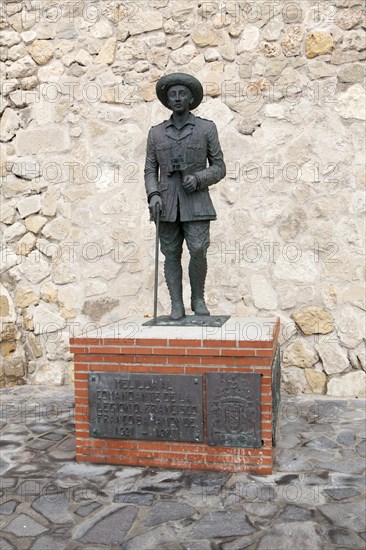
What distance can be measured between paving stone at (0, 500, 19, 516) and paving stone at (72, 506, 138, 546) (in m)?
0.41

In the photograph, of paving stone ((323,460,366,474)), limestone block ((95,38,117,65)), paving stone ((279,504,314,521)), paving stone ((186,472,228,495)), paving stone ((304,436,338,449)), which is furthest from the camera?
limestone block ((95,38,117,65))

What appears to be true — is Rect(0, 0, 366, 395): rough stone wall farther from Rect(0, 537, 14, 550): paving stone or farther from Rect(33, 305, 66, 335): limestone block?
Rect(0, 537, 14, 550): paving stone

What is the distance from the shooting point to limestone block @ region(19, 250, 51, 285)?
17.6 ft

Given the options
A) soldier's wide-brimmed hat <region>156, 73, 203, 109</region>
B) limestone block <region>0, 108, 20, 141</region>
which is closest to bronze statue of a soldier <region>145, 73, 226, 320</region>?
soldier's wide-brimmed hat <region>156, 73, 203, 109</region>

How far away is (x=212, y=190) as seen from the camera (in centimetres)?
513

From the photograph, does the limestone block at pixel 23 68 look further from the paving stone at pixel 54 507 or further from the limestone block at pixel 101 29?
the paving stone at pixel 54 507

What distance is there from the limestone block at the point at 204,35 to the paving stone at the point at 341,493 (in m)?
3.93

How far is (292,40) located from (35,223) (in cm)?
290

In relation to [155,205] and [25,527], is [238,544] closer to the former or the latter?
[25,527]

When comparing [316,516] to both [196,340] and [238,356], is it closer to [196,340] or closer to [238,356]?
[238,356]

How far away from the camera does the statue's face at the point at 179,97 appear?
360 centimetres

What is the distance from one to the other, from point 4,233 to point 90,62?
1829mm

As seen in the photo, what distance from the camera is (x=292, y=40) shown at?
194 inches

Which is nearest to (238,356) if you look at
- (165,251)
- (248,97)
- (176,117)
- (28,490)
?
(165,251)
